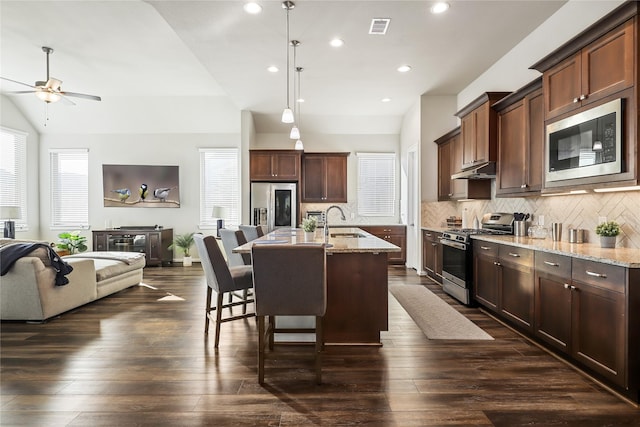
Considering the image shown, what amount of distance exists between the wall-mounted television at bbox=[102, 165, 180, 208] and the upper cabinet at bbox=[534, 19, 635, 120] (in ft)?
23.7

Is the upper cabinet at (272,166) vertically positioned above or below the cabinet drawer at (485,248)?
above

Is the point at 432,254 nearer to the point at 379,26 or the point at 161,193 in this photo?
the point at 379,26

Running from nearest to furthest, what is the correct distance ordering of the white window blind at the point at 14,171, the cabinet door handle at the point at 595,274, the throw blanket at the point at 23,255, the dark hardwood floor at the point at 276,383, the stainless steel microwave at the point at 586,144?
the dark hardwood floor at the point at 276,383
the cabinet door handle at the point at 595,274
the stainless steel microwave at the point at 586,144
the throw blanket at the point at 23,255
the white window blind at the point at 14,171

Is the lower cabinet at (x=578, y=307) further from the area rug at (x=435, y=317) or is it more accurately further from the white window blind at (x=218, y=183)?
the white window blind at (x=218, y=183)

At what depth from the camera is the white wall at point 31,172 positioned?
305 inches

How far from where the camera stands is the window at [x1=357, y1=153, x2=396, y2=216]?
331 inches

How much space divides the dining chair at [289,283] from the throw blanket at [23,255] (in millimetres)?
2783

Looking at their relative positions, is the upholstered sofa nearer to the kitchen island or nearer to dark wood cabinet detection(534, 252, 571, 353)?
the kitchen island

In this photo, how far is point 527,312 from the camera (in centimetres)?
323

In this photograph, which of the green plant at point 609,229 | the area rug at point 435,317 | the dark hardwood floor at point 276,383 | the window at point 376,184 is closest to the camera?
the dark hardwood floor at point 276,383

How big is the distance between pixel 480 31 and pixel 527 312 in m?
3.07

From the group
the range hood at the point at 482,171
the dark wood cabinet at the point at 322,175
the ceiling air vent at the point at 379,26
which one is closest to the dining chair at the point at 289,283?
the ceiling air vent at the point at 379,26

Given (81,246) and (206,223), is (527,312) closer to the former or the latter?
(206,223)

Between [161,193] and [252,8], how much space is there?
18.3ft
